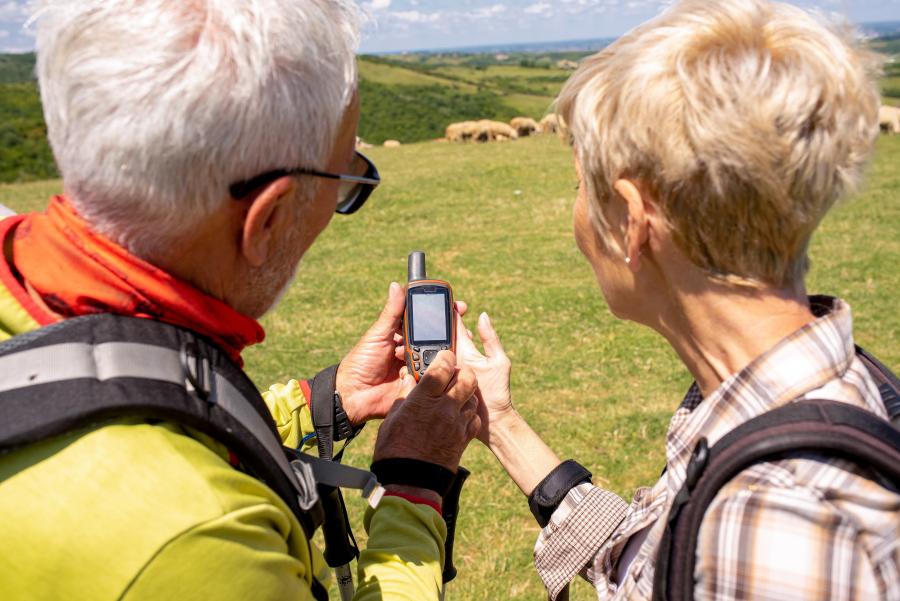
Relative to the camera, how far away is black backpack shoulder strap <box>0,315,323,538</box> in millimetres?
1357

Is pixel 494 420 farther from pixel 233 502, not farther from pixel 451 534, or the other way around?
pixel 233 502

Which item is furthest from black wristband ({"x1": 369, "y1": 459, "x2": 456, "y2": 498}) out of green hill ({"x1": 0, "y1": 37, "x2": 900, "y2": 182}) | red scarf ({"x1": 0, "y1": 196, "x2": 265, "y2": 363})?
green hill ({"x1": 0, "y1": 37, "x2": 900, "y2": 182})

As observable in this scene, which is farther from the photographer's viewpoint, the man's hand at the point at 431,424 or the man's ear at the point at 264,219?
the man's hand at the point at 431,424

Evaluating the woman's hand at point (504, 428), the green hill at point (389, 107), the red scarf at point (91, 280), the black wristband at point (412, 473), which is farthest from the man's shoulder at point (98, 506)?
the green hill at point (389, 107)

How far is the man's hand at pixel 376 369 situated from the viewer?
10.3 ft

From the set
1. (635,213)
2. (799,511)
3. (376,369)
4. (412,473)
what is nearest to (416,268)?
(376,369)

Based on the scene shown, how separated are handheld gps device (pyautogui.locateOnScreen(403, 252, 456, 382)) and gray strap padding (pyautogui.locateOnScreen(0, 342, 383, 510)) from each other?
4.19ft

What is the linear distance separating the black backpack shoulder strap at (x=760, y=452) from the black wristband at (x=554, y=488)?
0.99 metres

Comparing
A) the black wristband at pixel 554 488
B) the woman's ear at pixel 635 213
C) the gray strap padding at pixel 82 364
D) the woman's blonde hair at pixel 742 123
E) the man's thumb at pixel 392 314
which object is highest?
the woman's blonde hair at pixel 742 123

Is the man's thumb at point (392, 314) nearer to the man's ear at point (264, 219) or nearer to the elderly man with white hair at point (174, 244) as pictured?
the elderly man with white hair at point (174, 244)

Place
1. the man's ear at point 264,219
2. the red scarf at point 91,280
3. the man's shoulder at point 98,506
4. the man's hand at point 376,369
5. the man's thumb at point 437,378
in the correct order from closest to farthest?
the man's shoulder at point 98,506 < the red scarf at point 91,280 < the man's ear at point 264,219 < the man's thumb at point 437,378 < the man's hand at point 376,369

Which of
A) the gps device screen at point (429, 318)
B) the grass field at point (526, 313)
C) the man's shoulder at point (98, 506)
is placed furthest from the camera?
the grass field at point (526, 313)

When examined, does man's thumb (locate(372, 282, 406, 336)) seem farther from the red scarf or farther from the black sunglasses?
the red scarf

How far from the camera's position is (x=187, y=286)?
171 cm
